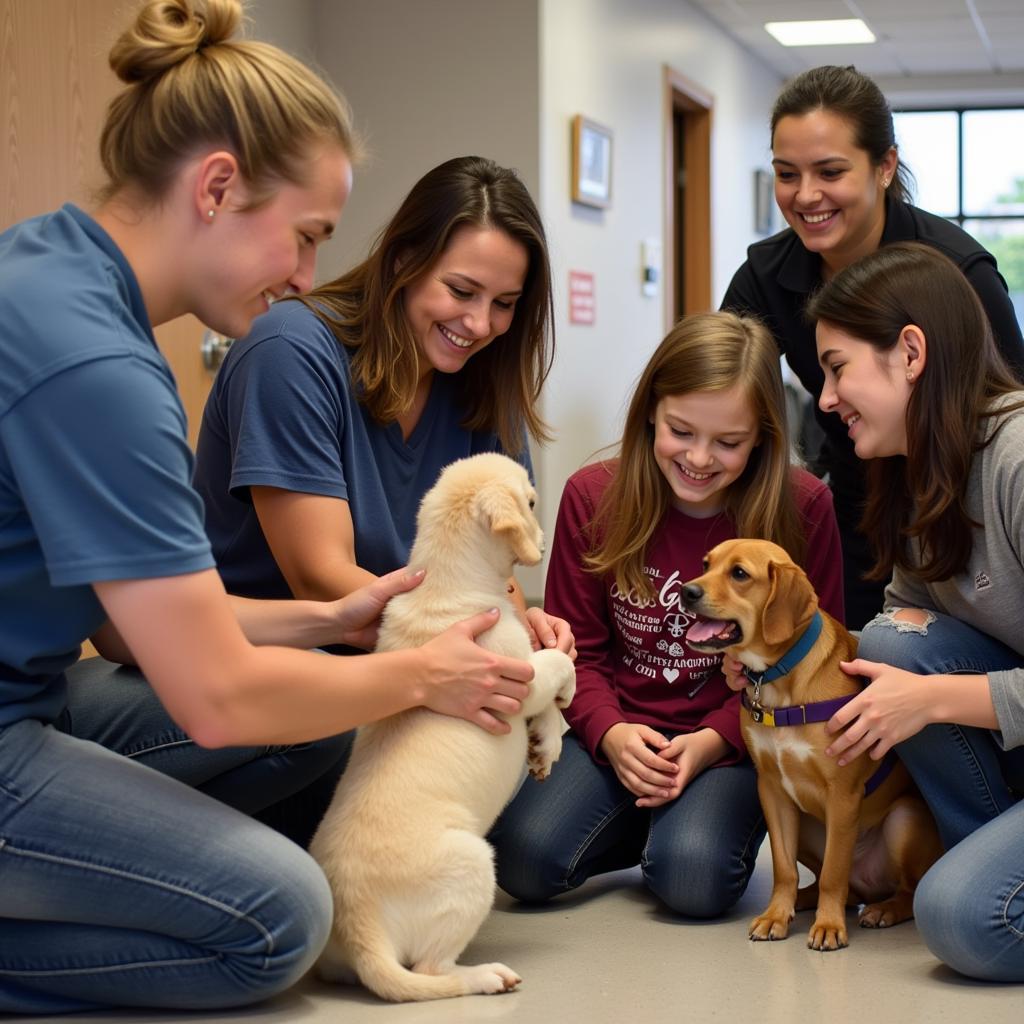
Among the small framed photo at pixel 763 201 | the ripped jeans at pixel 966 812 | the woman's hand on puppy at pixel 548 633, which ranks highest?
the small framed photo at pixel 763 201

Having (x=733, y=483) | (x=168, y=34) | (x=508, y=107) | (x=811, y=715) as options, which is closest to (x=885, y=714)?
(x=811, y=715)

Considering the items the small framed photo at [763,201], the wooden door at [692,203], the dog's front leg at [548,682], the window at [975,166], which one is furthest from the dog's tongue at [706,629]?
the window at [975,166]

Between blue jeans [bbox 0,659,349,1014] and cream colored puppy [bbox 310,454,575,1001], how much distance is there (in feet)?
0.26

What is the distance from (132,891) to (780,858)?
101 centimetres

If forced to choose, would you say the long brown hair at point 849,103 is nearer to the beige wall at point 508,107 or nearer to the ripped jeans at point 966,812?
the ripped jeans at point 966,812

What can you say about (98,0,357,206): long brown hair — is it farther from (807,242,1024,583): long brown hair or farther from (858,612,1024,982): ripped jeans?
(858,612,1024,982): ripped jeans

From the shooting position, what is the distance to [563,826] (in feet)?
7.32

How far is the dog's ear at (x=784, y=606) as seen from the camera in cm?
202

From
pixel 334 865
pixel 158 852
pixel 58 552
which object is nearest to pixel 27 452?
pixel 58 552

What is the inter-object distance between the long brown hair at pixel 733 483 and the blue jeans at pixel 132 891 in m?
0.94

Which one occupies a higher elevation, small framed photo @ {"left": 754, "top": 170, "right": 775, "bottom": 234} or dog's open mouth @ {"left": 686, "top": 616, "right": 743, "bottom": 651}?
small framed photo @ {"left": 754, "top": 170, "right": 775, "bottom": 234}

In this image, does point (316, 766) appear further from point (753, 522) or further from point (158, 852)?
point (753, 522)

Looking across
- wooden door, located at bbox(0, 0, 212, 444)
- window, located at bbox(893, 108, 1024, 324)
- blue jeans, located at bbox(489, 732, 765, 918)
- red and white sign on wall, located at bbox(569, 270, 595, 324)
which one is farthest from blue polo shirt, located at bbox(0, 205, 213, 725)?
window, located at bbox(893, 108, 1024, 324)

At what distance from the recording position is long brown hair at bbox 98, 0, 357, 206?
5.03 feet
